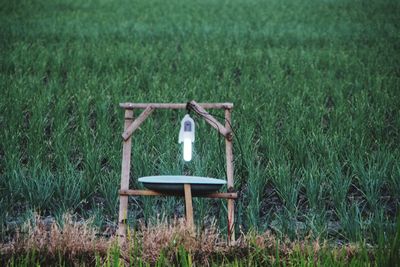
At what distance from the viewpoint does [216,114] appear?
5.52 m

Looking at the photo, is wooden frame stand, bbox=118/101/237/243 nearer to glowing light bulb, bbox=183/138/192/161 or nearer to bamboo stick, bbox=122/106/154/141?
bamboo stick, bbox=122/106/154/141

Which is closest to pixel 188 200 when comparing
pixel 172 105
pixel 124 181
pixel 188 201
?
pixel 188 201

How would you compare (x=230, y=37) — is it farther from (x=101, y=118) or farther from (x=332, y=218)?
(x=332, y=218)

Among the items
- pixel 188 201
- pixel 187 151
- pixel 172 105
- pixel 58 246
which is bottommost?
pixel 58 246

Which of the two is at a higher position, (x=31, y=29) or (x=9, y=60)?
(x=31, y=29)

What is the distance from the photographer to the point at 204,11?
16.3 m

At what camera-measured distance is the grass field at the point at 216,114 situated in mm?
3662

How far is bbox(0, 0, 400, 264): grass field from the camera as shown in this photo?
3662 millimetres

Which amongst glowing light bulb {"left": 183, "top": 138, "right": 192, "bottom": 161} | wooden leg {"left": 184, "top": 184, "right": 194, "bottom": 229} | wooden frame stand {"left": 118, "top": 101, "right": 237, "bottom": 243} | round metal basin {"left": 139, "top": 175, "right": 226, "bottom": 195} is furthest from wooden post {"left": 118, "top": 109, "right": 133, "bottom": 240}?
glowing light bulb {"left": 183, "top": 138, "right": 192, "bottom": 161}

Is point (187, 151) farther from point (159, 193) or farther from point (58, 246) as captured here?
point (58, 246)

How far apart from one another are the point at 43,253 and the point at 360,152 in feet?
8.37

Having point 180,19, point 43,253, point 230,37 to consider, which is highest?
point 180,19

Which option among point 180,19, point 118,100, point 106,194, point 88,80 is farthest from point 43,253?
point 180,19

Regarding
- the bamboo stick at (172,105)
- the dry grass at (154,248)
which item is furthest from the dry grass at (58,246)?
the bamboo stick at (172,105)
